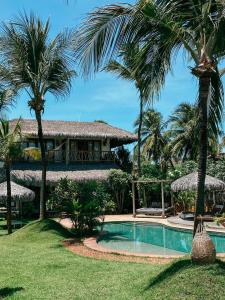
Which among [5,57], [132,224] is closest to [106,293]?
[5,57]

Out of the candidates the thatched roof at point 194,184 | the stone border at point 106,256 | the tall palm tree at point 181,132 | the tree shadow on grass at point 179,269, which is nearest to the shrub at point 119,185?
the thatched roof at point 194,184

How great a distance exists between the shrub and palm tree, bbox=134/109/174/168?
31.1ft

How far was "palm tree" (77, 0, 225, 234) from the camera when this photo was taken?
6.46 metres

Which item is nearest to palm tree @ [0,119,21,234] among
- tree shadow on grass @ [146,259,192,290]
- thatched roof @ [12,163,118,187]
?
thatched roof @ [12,163,118,187]

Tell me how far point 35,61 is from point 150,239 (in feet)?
25.7

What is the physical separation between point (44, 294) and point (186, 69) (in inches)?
173

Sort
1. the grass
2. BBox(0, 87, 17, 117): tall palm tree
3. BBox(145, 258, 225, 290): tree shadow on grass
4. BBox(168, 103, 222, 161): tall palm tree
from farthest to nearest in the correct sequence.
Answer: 1. BBox(168, 103, 222, 161): tall palm tree
2. BBox(0, 87, 17, 117): tall palm tree
3. BBox(145, 258, 225, 290): tree shadow on grass
4. the grass

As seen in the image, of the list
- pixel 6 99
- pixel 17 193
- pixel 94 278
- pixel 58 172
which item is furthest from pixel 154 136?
pixel 94 278

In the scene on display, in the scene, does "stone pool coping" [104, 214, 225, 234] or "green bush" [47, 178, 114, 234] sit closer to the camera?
"green bush" [47, 178, 114, 234]

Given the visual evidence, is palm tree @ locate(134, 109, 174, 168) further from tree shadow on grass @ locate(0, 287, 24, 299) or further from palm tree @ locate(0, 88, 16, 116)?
tree shadow on grass @ locate(0, 287, 24, 299)

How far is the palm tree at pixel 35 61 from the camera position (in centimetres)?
1470

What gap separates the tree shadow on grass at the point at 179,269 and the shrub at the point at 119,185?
17103 mm

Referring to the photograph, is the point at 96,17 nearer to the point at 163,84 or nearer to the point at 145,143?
the point at 163,84

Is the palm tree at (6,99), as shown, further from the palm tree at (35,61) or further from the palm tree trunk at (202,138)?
the palm tree trunk at (202,138)
